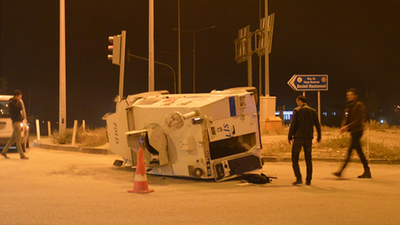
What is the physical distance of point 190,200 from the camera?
634 cm

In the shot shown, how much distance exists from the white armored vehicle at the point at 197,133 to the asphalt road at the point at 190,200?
1.11 feet

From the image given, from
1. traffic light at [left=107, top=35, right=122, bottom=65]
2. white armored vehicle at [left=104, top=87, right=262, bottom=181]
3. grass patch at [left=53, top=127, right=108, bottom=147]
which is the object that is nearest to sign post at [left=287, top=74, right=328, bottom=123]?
traffic light at [left=107, top=35, right=122, bottom=65]

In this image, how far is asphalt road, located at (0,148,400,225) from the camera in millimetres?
5270

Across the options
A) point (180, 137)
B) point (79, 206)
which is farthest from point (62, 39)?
point (79, 206)

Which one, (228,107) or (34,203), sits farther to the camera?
(228,107)

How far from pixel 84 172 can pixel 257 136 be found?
3.93 meters

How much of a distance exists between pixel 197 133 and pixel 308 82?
1206cm

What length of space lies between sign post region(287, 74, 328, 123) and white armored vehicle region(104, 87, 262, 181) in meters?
10.3

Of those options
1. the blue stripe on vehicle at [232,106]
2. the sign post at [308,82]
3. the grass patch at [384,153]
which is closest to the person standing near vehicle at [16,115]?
the blue stripe on vehicle at [232,106]

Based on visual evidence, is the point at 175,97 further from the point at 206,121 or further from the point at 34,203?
the point at 34,203

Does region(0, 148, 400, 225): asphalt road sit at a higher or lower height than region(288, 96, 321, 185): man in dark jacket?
lower

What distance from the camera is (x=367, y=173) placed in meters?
8.47

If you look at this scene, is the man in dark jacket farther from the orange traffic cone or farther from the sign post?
the sign post

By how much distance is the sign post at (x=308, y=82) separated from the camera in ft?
60.6
